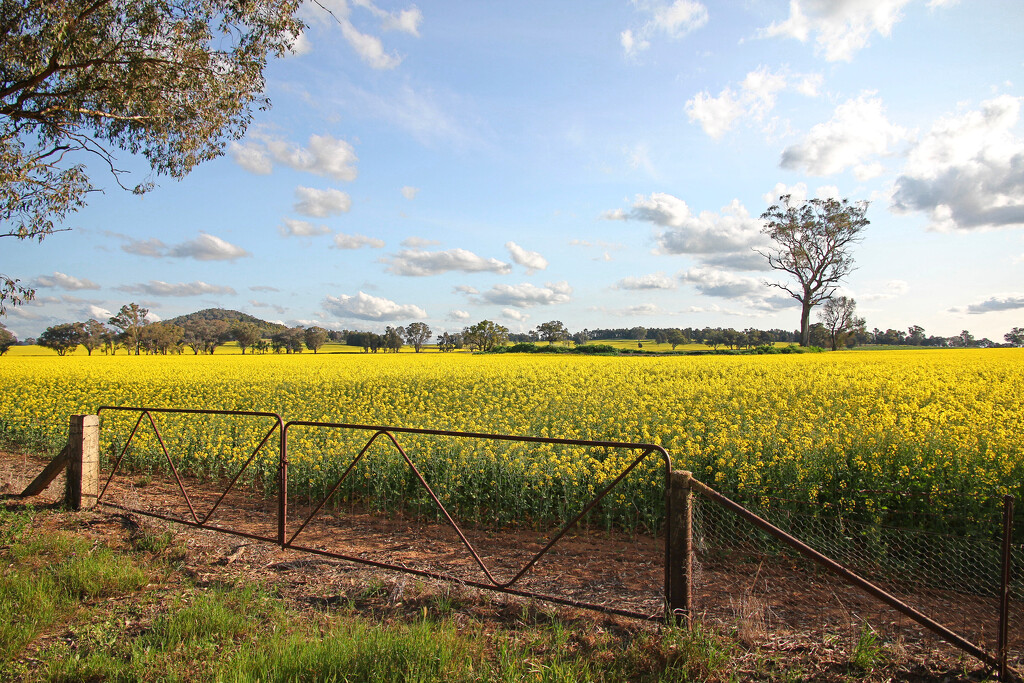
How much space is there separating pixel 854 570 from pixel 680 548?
10.9 ft

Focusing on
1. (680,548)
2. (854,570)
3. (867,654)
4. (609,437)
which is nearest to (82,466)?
(609,437)

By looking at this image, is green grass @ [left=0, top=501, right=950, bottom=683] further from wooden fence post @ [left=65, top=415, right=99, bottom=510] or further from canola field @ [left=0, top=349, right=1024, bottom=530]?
wooden fence post @ [left=65, top=415, right=99, bottom=510]

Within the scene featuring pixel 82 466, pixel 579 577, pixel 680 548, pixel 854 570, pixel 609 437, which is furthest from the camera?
pixel 609 437

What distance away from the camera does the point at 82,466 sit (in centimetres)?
722

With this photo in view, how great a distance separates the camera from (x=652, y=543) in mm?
6465

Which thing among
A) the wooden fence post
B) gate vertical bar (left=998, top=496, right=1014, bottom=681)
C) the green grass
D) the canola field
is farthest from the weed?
the wooden fence post

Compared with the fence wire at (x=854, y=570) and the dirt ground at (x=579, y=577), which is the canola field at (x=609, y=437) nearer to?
the fence wire at (x=854, y=570)

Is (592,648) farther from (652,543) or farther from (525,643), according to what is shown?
(652,543)

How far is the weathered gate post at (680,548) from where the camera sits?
3859mm

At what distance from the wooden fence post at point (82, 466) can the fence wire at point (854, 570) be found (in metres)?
7.77

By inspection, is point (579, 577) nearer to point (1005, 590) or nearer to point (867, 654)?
point (867, 654)

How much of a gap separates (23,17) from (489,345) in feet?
219

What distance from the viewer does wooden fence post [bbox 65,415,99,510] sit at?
7.18 meters

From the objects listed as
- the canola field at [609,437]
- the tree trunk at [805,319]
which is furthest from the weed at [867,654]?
the tree trunk at [805,319]
